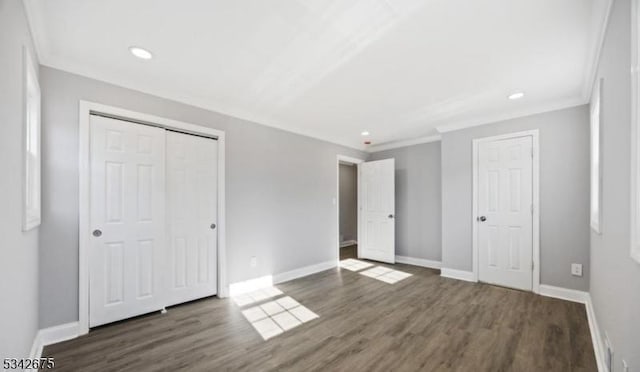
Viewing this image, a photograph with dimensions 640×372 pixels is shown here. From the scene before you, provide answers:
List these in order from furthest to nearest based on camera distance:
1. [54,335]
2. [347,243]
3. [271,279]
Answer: [347,243]
[271,279]
[54,335]

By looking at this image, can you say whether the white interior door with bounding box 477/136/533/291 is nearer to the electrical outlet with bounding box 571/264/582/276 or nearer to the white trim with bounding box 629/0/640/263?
the electrical outlet with bounding box 571/264/582/276

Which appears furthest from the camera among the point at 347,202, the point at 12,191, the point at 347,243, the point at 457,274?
the point at 347,202

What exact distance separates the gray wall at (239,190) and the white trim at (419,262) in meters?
1.39

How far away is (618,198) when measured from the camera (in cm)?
148

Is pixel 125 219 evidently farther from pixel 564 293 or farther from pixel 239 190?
pixel 564 293

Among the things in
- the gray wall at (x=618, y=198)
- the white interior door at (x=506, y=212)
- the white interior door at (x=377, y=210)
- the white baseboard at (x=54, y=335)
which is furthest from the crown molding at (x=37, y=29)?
the white interior door at (x=506, y=212)

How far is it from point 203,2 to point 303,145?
286 cm

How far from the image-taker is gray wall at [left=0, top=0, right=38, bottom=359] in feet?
4.13

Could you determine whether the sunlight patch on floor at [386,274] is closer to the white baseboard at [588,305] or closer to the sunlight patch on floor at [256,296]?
the sunlight patch on floor at [256,296]

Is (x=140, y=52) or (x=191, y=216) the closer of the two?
(x=140, y=52)

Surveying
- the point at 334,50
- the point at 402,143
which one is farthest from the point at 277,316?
the point at 402,143

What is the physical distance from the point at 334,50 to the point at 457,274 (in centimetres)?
375

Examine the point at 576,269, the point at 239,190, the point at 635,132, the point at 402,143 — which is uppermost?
the point at 402,143

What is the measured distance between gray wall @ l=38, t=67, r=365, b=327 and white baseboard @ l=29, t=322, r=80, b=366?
0.19 feet
